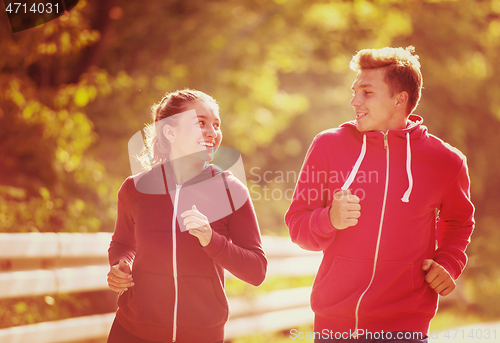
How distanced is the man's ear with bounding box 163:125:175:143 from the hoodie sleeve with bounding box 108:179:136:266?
319mm

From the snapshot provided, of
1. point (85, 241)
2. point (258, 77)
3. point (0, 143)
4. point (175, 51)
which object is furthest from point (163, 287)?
point (258, 77)

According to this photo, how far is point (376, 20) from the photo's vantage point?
28.8 ft

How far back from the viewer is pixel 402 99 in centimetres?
320

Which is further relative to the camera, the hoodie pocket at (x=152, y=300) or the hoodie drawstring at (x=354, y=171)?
the hoodie drawstring at (x=354, y=171)

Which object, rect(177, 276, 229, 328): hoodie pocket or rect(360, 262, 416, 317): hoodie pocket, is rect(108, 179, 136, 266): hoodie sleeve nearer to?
rect(177, 276, 229, 328): hoodie pocket

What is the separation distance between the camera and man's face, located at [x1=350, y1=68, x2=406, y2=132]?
3113 mm

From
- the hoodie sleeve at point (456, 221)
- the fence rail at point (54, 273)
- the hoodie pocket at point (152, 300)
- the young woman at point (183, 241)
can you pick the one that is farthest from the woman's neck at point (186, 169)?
the fence rail at point (54, 273)

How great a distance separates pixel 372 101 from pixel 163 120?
3.87ft

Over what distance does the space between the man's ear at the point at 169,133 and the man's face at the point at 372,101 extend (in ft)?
3.31

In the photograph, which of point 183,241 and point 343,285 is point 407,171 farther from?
point 183,241

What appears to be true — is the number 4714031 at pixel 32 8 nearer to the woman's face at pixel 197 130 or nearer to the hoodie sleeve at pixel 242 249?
the woman's face at pixel 197 130

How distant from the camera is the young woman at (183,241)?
9.45 feet

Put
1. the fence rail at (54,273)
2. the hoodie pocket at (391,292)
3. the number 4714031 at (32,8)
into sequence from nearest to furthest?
the hoodie pocket at (391,292), the fence rail at (54,273), the number 4714031 at (32,8)

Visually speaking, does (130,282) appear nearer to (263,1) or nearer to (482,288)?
(263,1)
